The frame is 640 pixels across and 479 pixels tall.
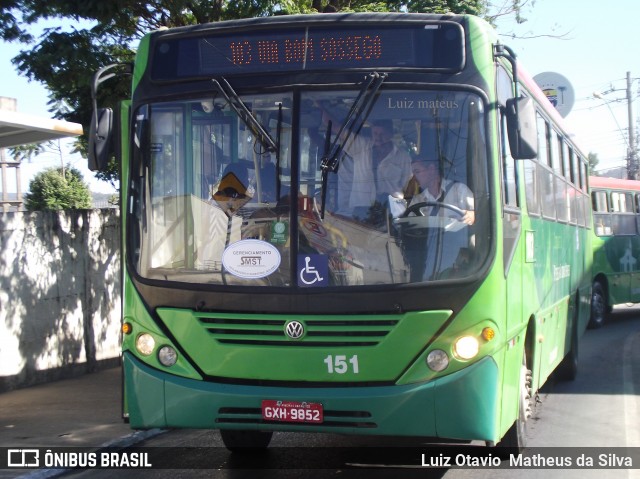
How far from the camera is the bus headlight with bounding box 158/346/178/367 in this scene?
19.3 feet

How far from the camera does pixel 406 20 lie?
5961 mm

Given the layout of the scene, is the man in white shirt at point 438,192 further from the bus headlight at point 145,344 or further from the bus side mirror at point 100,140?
the bus side mirror at point 100,140

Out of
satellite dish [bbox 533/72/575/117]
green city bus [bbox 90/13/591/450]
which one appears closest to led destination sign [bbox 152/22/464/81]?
green city bus [bbox 90/13/591/450]

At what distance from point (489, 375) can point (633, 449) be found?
8.91ft

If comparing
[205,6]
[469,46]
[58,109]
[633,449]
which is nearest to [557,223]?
[633,449]

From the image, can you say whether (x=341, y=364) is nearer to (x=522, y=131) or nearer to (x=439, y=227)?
(x=439, y=227)

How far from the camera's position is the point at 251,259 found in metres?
5.81

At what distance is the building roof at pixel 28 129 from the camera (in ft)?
29.1

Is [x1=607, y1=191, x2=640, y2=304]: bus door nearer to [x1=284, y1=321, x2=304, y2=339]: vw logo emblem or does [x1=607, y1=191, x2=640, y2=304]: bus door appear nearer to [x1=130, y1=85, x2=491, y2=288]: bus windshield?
[x1=130, y1=85, x2=491, y2=288]: bus windshield

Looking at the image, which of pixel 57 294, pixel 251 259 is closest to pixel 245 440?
pixel 251 259

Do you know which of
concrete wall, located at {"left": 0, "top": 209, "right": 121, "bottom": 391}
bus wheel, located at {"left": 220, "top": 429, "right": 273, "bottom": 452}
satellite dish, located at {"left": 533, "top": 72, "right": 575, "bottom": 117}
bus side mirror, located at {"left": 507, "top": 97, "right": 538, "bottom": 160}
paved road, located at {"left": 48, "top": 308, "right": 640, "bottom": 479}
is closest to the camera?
bus side mirror, located at {"left": 507, "top": 97, "right": 538, "bottom": 160}

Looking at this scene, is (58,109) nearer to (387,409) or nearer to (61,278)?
(61,278)

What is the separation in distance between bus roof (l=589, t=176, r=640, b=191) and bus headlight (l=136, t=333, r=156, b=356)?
44.1 ft

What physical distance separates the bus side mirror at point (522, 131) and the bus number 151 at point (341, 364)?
181 cm
